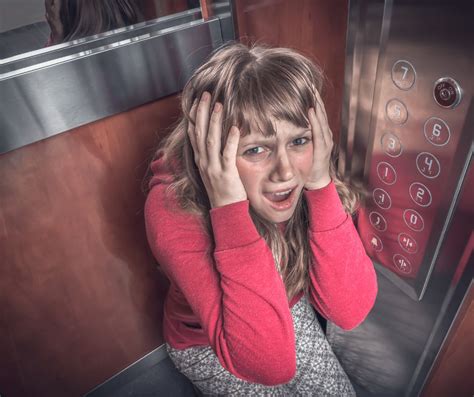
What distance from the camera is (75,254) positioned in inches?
39.1

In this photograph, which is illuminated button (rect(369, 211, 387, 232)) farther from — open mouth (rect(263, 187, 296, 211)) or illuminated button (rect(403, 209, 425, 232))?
open mouth (rect(263, 187, 296, 211))

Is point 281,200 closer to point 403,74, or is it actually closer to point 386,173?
point 386,173

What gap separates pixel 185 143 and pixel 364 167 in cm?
35

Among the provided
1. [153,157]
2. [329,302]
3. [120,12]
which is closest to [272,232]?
[329,302]

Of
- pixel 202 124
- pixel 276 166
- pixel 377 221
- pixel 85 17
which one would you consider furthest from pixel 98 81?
pixel 377 221

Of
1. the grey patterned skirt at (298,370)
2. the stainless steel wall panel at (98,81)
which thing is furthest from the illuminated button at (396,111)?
the grey patterned skirt at (298,370)

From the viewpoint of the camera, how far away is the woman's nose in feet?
2.34

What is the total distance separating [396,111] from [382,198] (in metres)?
0.18

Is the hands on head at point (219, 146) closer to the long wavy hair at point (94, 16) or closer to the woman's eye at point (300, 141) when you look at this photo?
the woman's eye at point (300, 141)

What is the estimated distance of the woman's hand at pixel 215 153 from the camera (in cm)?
69

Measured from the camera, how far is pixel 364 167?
763 mm

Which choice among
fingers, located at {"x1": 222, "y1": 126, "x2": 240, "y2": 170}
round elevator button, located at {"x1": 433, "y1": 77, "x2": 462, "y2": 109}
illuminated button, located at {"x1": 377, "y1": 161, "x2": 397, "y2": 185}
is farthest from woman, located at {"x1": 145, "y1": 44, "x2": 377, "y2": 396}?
round elevator button, located at {"x1": 433, "y1": 77, "x2": 462, "y2": 109}

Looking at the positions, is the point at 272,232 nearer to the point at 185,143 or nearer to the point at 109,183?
the point at 185,143

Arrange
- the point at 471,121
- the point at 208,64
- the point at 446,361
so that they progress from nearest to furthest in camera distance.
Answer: the point at 471,121 → the point at 208,64 → the point at 446,361
